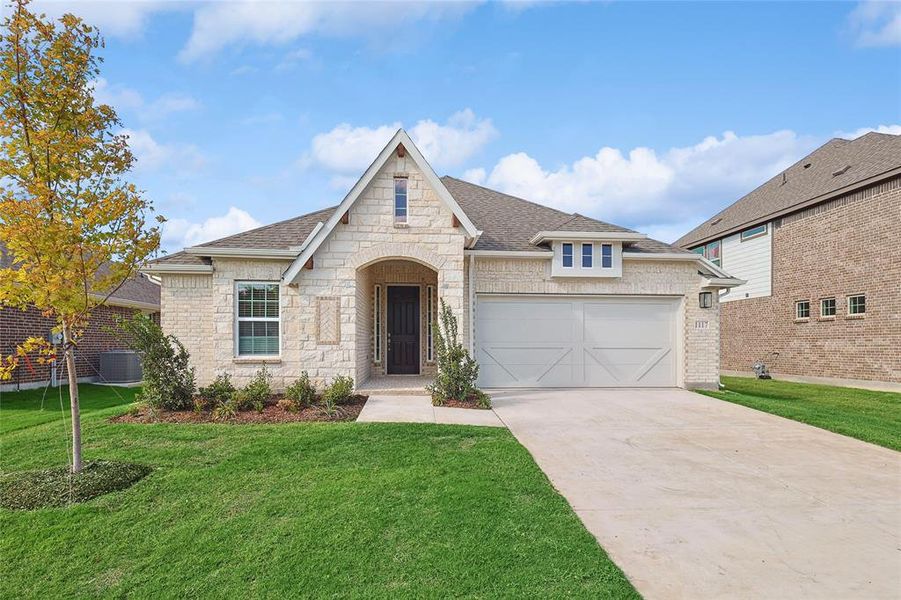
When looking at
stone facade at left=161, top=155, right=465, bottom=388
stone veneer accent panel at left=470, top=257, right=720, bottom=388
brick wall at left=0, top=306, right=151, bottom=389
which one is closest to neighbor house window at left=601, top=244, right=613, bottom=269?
stone veneer accent panel at left=470, top=257, right=720, bottom=388

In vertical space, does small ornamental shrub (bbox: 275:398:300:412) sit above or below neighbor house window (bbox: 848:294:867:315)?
below

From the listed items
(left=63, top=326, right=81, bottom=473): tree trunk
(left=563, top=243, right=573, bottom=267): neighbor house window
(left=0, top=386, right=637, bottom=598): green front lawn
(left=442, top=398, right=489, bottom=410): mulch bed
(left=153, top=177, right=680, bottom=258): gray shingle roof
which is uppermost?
(left=153, top=177, right=680, bottom=258): gray shingle roof

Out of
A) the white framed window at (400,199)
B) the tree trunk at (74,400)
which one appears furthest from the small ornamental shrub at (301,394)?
the white framed window at (400,199)

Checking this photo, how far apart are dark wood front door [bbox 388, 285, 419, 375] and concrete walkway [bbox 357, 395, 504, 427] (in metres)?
3.64

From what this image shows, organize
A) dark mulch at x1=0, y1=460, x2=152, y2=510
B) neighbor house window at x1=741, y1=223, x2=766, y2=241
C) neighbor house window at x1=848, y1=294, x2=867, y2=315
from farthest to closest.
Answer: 1. neighbor house window at x1=741, y1=223, x2=766, y2=241
2. neighbor house window at x1=848, y1=294, x2=867, y2=315
3. dark mulch at x1=0, y1=460, x2=152, y2=510

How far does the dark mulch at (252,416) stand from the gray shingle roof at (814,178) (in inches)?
674

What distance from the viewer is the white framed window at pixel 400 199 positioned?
10844 mm

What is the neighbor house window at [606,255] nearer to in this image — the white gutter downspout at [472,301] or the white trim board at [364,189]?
the white gutter downspout at [472,301]

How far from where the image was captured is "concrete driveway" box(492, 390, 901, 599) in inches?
136

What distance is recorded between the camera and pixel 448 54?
38.2ft

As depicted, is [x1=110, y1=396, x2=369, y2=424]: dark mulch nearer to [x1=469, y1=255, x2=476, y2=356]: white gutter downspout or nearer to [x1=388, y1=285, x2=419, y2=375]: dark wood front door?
[x1=469, y1=255, x2=476, y2=356]: white gutter downspout

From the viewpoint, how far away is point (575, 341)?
12492mm

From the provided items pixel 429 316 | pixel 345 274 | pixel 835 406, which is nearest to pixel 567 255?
pixel 429 316

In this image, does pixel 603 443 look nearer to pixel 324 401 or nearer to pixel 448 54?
pixel 324 401
